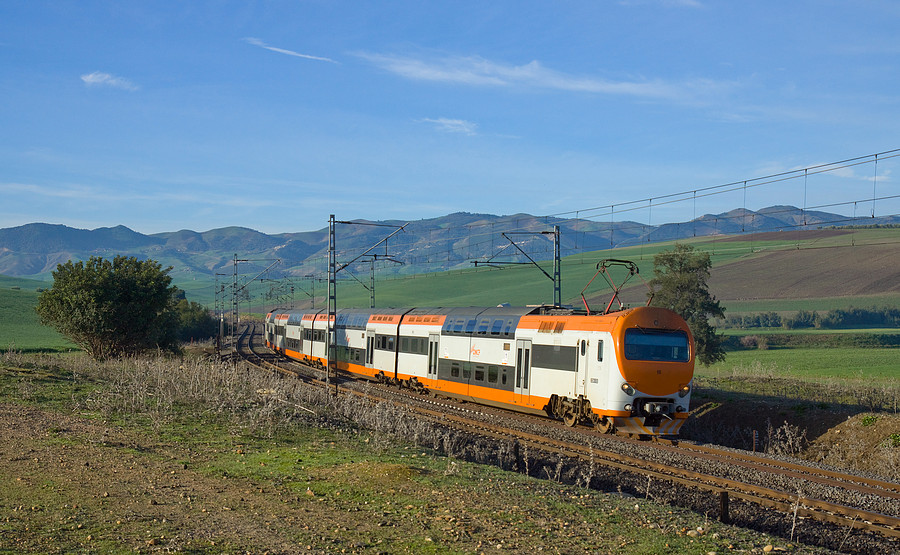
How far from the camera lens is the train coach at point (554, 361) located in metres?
20.2

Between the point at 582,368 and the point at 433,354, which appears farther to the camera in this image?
the point at 433,354

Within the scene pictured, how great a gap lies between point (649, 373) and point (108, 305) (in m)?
28.8

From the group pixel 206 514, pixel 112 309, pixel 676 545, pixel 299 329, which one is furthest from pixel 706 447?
pixel 299 329

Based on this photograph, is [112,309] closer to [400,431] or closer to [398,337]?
[398,337]

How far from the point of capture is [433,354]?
101ft

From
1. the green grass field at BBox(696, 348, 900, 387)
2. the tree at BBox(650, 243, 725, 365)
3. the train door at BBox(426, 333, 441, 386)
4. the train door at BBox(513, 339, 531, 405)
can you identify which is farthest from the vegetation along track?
the tree at BBox(650, 243, 725, 365)

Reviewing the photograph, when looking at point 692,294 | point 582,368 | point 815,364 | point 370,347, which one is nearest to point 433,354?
point 370,347

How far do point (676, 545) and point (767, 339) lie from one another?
237ft

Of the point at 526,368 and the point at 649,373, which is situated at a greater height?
the point at 649,373

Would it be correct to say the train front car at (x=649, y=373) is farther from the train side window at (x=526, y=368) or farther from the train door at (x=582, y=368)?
the train side window at (x=526, y=368)

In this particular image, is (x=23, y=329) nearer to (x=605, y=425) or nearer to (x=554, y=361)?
(x=554, y=361)

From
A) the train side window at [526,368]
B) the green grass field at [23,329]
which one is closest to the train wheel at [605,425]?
the train side window at [526,368]

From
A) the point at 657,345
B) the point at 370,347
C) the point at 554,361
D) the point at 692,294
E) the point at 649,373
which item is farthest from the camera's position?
the point at 692,294

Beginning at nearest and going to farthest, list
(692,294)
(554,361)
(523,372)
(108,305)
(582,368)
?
(582,368), (554,361), (523,372), (108,305), (692,294)
